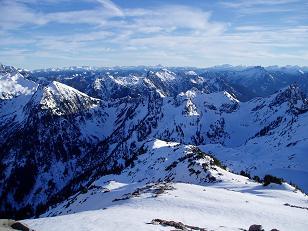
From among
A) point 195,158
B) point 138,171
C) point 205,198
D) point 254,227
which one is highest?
point 254,227

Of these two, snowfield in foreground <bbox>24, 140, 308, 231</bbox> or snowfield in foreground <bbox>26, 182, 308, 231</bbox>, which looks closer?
snowfield in foreground <bbox>26, 182, 308, 231</bbox>

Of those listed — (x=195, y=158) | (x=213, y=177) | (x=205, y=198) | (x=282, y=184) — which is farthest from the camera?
(x=195, y=158)

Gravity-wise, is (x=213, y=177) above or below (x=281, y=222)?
below

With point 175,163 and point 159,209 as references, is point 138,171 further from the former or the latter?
point 159,209

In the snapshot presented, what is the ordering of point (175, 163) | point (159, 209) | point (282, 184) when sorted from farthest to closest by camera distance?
point (175, 163)
point (282, 184)
point (159, 209)

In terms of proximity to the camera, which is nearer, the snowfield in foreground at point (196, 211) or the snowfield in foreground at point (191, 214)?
the snowfield in foreground at point (191, 214)

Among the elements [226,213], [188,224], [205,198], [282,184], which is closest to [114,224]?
[188,224]

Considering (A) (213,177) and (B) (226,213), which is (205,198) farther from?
(A) (213,177)

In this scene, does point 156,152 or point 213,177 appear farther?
point 156,152

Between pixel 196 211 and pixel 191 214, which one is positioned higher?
pixel 191 214

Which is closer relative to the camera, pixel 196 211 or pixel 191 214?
pixel 191 214
